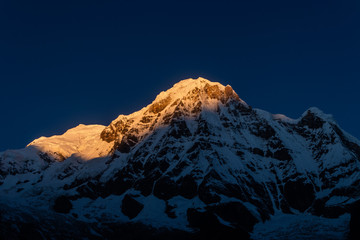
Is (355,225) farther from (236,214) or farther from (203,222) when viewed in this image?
(203,222)

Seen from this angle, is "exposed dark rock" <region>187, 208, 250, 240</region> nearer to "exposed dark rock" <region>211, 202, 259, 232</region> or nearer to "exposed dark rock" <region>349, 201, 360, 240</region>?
"exposed dark rock" <region>211, 202, 259, 232</region>

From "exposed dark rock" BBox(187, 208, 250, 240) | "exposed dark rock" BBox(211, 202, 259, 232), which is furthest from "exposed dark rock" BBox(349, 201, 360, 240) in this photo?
"exposed dark rock" BBox(211, 202, 259, 232)

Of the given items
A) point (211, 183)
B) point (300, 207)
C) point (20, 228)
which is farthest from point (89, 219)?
point (300, 207)

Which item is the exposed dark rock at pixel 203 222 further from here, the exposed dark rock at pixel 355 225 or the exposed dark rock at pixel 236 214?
the exposed dark rock at pixel 355 225

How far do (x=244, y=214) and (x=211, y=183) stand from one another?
18.2 metres

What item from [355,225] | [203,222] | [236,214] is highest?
[236,214]

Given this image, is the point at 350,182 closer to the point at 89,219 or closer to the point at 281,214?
the point at 281,214

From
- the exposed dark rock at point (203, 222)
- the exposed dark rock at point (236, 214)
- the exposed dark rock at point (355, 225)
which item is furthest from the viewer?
the exposed dark rock at point (236, 214)

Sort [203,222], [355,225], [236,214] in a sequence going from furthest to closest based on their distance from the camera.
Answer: [236,214]
[203,222]
[355,225]

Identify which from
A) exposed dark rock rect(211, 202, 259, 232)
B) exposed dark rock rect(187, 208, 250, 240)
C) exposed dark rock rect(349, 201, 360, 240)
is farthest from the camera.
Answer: exposed dark rock rect(211, 202, 259, 232)

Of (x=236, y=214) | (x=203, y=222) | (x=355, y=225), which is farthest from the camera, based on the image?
(x=236, y=214)

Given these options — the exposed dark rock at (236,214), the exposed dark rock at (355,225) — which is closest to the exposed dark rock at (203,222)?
the exposed dark rock at (236,214)

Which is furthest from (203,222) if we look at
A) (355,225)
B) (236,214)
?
(355,225)

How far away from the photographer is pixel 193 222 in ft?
601
